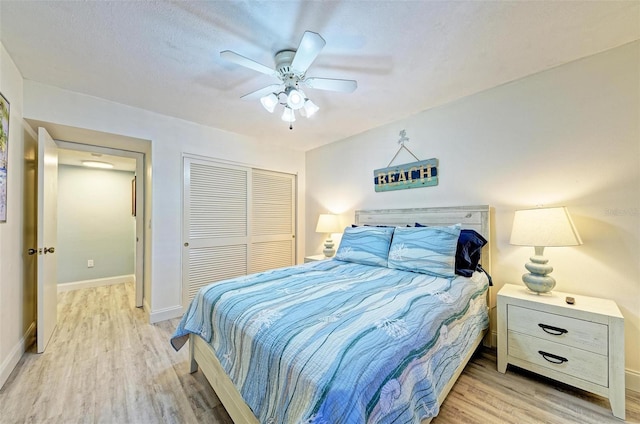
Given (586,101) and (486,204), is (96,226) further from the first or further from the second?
(586,101)

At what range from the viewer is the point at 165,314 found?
2.86m

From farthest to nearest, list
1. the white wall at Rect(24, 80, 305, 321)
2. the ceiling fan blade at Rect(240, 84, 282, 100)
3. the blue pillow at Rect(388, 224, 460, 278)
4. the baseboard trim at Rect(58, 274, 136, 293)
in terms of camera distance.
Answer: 1. the baseboard trim at Rect(58, 274, 136, 293)
2. the white wall at Rect(24, 80, 305, 321)
3. the blue pillow at Rect(388, 224, 460, 278)
4. the ceiling fan blade at Rect(240, 84, 282, 100)

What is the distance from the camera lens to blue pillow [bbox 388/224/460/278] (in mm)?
1999

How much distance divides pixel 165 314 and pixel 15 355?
1099mm

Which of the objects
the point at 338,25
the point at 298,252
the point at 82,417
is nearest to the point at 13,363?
the point at 82,417

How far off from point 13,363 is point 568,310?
399 centimetres

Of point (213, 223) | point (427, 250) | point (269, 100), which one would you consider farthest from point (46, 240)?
point (427, 250)

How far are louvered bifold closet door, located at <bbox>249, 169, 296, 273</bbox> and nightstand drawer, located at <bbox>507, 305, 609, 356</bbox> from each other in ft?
9.81

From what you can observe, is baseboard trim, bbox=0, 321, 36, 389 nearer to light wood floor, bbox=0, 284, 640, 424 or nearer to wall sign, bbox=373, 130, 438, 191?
light wood floor, bbox=0, 284, 640, 424

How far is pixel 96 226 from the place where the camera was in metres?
4.25

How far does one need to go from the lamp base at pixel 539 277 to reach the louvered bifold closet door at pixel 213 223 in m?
3.16

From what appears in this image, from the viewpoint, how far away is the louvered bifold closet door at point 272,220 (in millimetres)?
3717

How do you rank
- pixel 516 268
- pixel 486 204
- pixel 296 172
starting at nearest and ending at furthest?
pixel 516 268 → pixel 486 204 → pixel 296 172

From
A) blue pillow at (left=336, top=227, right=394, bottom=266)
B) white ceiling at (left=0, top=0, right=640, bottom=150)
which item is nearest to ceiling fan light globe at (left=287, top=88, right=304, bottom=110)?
white ceiling at (left=0, top=0, right=640, bottom=150)
